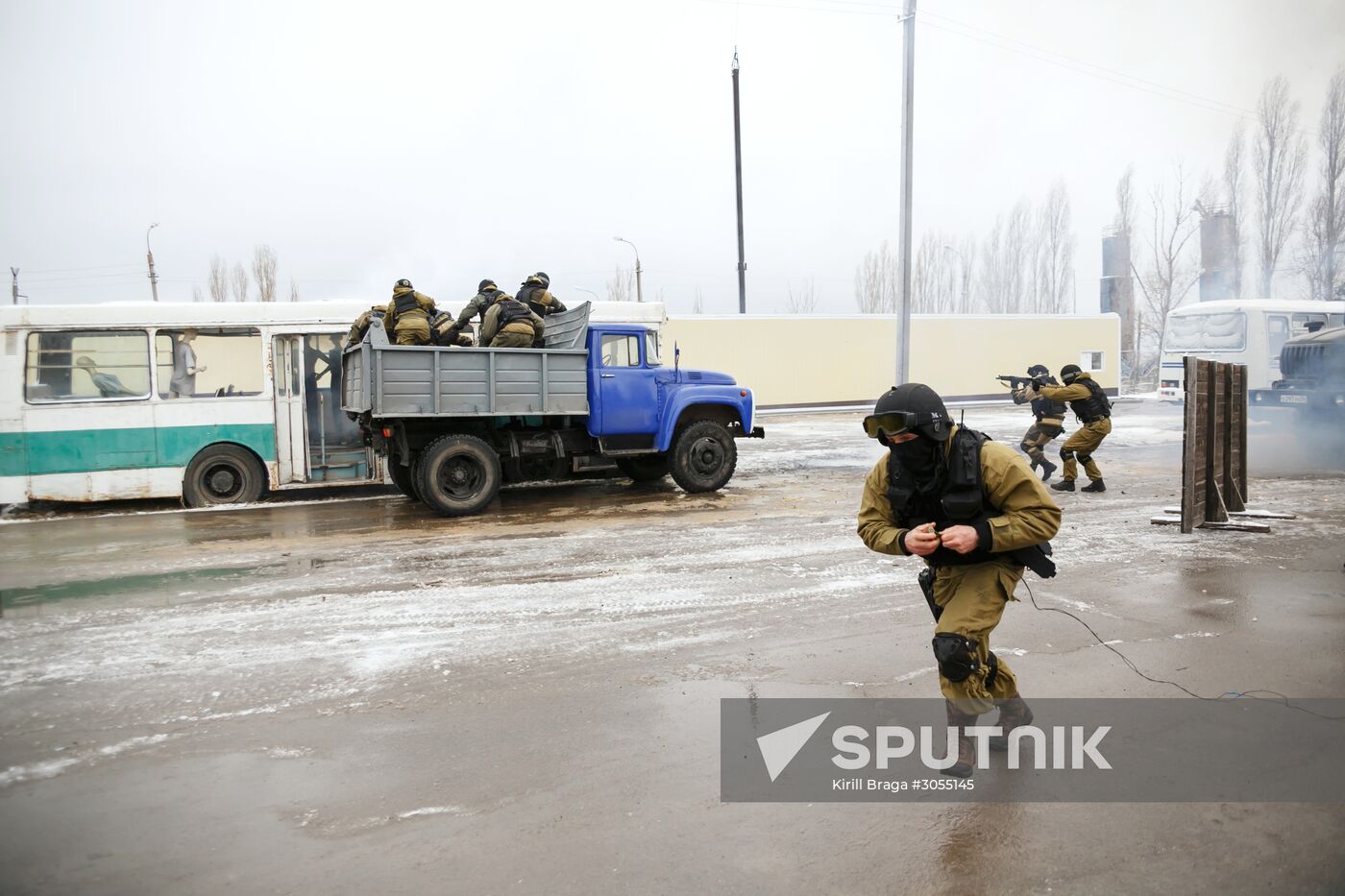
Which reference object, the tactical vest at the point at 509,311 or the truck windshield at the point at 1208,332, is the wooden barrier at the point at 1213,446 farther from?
the truck windshield at the point at 1208,332

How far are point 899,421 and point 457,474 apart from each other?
8060 mm

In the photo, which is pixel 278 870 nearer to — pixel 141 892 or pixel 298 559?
pixel 141 892

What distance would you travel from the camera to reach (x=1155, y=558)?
7840mm

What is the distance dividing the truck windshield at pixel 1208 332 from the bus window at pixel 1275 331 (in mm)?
551

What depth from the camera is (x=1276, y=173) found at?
102 ft

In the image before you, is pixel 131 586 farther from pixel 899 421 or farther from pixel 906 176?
pixel 906 176

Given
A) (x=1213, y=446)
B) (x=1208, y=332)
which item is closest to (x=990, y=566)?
(x=1213, y=446)

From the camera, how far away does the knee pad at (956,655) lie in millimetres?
3492

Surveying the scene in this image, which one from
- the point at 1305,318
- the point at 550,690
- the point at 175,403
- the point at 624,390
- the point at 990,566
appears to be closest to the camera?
the point at 990,566

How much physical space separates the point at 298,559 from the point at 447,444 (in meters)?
2.77

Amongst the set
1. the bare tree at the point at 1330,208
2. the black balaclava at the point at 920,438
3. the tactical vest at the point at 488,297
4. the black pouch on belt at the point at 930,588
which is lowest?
the black pouch on belt at the point at 930,588

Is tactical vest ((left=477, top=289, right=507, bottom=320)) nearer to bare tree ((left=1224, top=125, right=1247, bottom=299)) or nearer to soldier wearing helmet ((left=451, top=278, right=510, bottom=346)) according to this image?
soldier wearing helmet ((left=451, top=278, right=510, bottom=346))

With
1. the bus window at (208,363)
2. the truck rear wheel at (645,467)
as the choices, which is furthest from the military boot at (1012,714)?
the bus window at (208,363)

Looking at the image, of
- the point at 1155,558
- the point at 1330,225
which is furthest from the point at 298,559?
the point at 1330,225
